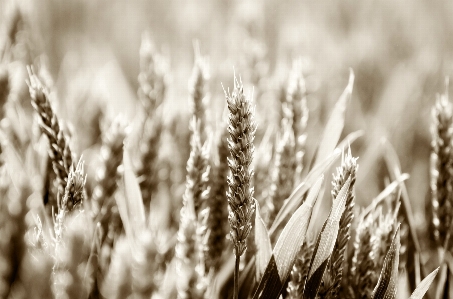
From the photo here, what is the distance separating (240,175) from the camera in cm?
57

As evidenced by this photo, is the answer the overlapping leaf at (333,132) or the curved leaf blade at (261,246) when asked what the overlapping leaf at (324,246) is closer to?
the curved leaf blade at (261,246)

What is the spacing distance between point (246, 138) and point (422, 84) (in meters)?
1.35

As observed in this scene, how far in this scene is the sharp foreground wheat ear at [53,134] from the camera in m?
0.67

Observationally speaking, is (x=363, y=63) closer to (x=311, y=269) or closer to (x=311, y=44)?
(x=311, y=44)

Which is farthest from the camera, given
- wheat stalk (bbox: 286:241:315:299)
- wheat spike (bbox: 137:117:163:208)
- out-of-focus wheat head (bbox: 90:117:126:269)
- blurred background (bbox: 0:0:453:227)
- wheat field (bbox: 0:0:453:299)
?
A: blurred background (bbox: 0:0:453:227)

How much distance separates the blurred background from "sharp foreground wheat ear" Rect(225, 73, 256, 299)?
0.09 meters

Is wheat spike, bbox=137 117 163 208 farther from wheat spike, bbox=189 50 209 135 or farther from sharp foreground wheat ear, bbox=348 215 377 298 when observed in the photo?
sharp foreground wheat ear, bbox=348 215 377 298

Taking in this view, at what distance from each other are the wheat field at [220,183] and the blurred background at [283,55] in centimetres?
1

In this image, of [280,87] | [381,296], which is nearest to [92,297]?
[381,296]

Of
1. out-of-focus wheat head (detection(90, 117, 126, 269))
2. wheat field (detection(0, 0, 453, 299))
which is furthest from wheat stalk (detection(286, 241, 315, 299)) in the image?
out-of-focus wheat head (detection(90, 117, 126, 269))

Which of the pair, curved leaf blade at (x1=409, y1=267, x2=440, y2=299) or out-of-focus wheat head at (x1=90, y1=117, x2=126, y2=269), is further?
out-of-focus wheat head at (x1=90, y1=117, x2=126, y2=269)

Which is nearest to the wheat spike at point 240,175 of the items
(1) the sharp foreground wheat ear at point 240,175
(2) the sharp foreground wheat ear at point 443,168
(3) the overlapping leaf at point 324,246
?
(1) the sharp foreground wheat ear at point 240,175

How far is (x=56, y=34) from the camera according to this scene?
2.39 metres

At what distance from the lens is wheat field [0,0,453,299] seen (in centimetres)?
55
